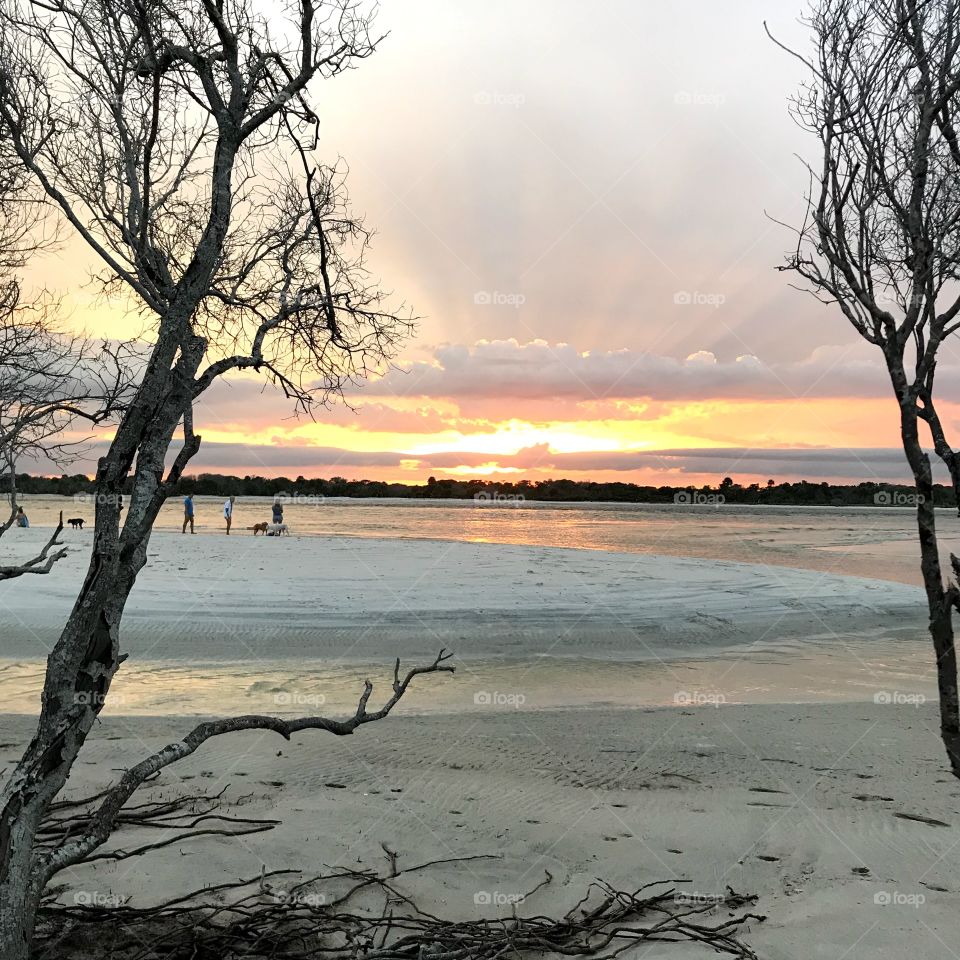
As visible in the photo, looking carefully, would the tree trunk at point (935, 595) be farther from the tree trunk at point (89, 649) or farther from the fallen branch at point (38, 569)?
the fallen branch at point (38, 569)

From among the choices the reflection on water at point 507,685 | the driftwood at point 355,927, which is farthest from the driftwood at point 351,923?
the reflection on water at point 507,685

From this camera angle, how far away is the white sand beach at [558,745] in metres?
5.04

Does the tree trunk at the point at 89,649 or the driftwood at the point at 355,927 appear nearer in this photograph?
the tree trunk at the point at 89,649

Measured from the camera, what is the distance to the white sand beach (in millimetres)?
5039

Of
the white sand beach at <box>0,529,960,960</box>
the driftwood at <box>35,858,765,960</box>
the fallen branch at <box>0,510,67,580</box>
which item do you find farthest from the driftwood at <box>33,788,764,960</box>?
the fallen branch at <box>0,510,67,580</box>

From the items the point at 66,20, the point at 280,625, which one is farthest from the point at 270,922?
the point at 280,625

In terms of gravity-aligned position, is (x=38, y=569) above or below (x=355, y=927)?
above

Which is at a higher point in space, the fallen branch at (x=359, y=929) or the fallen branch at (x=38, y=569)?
the fallen branch at (x=38, y=569)

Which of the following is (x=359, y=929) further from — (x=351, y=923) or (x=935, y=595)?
(x=935, y=595)

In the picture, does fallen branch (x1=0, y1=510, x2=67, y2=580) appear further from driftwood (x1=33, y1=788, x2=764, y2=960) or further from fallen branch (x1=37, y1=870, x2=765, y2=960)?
fallen branch (x1=37, y1=870, x2=765, y2=960)

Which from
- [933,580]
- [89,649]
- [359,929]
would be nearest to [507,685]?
[359,929]

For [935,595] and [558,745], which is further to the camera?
[558,745]

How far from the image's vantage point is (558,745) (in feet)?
26.6

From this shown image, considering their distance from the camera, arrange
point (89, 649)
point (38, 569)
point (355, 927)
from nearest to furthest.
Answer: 1. point (89, 649)
2. point (355, 927)
3. point (38, 569)
